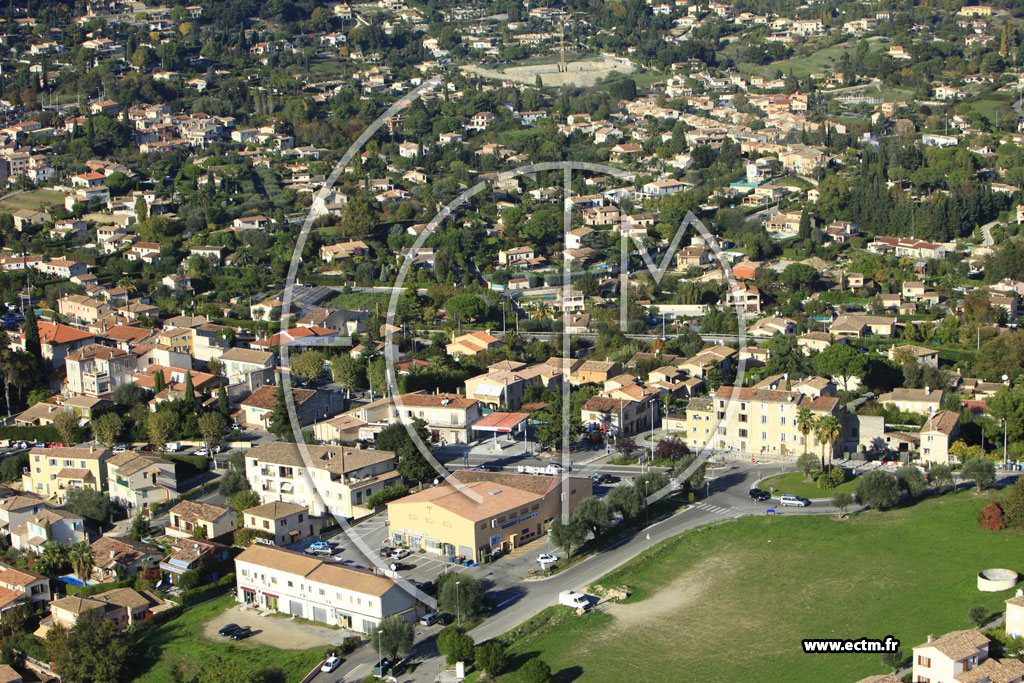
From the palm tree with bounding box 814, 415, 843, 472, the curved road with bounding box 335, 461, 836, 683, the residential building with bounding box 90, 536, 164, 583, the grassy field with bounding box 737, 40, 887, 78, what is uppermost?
the grassy field with bounding box 737, 40, 887, 78

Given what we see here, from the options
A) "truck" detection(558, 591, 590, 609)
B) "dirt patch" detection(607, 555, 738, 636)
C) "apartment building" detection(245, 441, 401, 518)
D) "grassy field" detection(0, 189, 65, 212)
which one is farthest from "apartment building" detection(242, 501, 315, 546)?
"grassy field" detection(0, 189, 65, 212)

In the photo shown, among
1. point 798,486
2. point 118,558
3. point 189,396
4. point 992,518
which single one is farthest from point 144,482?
point 992,518

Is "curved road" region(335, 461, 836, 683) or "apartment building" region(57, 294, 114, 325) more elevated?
"apartment building" region(57, 294, 114, 325)

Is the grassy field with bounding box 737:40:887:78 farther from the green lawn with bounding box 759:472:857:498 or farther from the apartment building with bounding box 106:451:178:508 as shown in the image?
the apartment building with bounding box 106:451:178:508

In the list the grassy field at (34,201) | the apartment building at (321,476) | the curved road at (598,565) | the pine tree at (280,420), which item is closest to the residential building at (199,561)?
the apartment building at (321,476)

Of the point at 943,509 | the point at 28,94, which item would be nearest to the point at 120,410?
the point at 943,509

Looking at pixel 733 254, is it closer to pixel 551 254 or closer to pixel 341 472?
pixel 551 254
